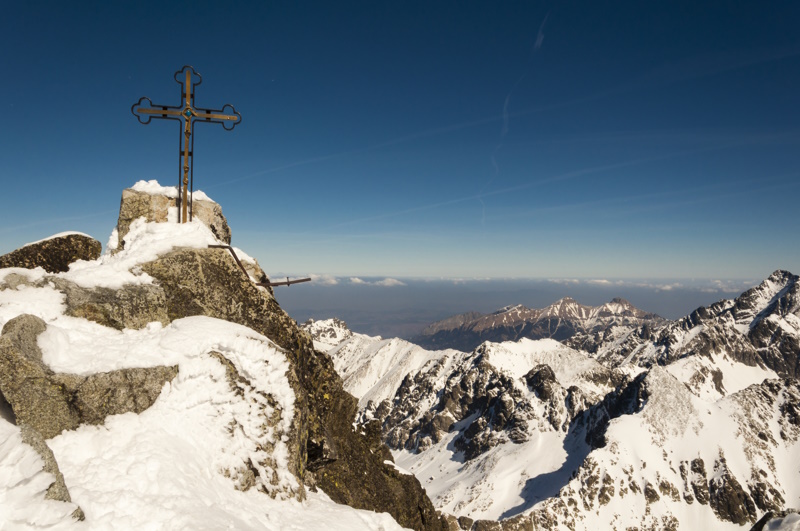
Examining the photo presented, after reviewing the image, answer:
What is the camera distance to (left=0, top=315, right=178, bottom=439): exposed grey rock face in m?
10.2

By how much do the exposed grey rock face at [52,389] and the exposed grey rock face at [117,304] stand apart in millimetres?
1584

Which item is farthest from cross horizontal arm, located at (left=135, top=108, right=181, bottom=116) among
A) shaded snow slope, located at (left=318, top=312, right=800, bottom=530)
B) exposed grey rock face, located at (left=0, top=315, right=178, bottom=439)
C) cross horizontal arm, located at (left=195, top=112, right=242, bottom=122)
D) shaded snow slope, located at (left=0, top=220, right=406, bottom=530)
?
shaded snow slope, located at (left=318, top=312, right=800, bottom=530)

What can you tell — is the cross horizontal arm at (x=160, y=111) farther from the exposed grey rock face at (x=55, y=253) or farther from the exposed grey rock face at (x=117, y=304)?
the exposed grey rock face at (x=117, y=304)

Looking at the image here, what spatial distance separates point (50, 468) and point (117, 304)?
6811 millimetres

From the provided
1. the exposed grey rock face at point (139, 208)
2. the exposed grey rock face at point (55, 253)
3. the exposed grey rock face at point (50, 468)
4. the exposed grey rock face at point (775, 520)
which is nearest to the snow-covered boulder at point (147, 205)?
the exposed grey rock face at point (139, 208)

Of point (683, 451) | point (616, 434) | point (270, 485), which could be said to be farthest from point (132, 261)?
point (683, 451)

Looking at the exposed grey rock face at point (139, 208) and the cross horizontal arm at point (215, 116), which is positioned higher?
the cross horizontal arm at point (215, 116)

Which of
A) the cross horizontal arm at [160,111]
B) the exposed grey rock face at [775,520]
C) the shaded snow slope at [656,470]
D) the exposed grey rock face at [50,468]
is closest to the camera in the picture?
the exposed grey rock face at [50,468]

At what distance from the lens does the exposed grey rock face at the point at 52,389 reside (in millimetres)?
10234

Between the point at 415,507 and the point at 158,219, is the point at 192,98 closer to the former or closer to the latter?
the point at 158,219

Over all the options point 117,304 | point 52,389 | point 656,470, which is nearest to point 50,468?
point 52,389

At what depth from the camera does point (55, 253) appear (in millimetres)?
16422

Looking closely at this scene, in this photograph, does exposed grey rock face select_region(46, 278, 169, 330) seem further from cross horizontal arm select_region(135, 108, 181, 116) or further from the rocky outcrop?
cross horizontal arm select_region(135, 108, 181, 116)

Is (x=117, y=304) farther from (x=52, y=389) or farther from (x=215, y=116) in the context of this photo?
(x=215, y=116)
